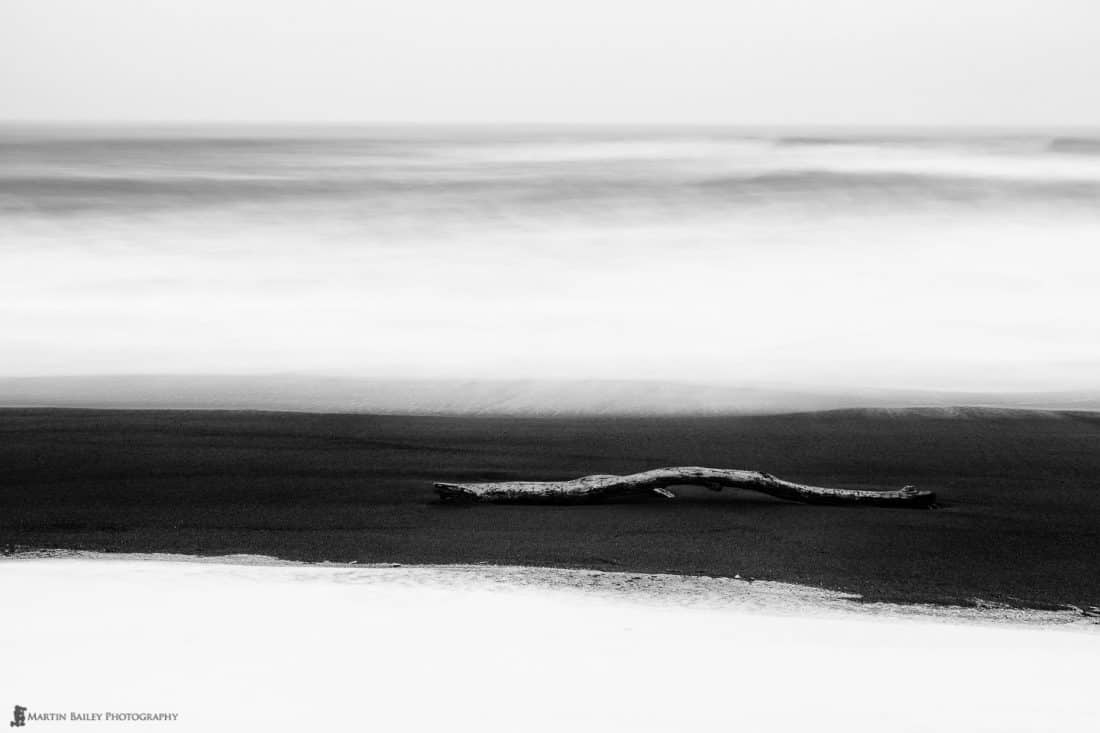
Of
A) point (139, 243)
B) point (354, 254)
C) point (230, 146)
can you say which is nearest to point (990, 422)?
point (354, 254)

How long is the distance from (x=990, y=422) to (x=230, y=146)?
1767cm

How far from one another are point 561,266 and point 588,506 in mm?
6701

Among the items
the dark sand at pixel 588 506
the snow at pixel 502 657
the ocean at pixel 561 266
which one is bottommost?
the snow at pixel 502 657

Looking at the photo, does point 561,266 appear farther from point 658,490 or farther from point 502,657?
point 502,657

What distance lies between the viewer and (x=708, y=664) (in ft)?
6.67

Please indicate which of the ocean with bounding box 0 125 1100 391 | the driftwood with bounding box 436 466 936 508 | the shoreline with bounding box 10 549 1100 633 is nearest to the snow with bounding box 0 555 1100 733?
the shoreline with bounding box 10 549 1100 633

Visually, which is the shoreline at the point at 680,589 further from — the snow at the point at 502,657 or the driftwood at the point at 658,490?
the driftwood at the point at 658,490

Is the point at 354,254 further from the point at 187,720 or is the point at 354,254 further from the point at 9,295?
the point at 187,720

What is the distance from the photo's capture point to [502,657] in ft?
6.67

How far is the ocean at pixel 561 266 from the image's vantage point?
658cm

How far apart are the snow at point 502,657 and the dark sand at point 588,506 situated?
1.21ft

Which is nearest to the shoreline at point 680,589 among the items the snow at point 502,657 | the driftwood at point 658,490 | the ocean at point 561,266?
the snow at point 502,657

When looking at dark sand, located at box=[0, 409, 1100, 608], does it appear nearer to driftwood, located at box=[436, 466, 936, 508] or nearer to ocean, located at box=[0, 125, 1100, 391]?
driftwood, located at box=[436, 466, 936, 508]

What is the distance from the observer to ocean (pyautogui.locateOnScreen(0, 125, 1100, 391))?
6582 mm
